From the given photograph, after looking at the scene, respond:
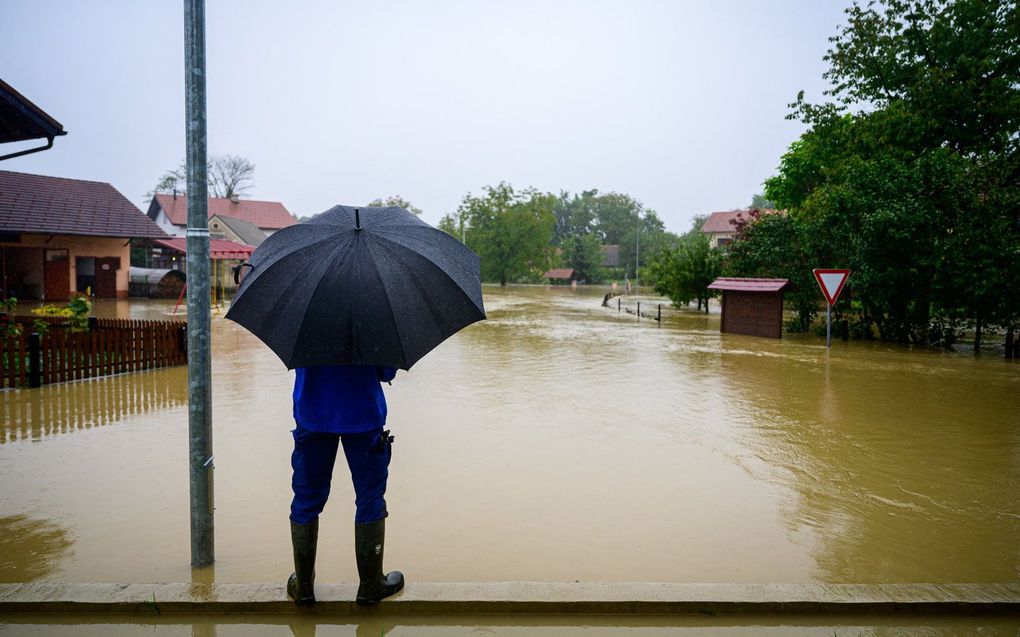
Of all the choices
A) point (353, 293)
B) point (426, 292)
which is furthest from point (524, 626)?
point (353, 293)

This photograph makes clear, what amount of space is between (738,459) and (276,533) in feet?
14.8

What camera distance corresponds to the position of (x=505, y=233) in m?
68.6

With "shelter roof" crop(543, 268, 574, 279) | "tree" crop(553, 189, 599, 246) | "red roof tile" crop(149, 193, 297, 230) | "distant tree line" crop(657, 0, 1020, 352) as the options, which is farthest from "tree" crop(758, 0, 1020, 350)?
"tree" crop(553, 189, 599, 246)

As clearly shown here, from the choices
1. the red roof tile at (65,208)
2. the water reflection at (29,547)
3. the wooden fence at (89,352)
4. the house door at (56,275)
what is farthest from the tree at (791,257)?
the house door at (56,275)

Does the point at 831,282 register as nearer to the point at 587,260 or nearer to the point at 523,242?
the point at 523,242

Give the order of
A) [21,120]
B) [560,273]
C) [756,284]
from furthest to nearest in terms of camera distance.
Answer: [560,273] → [756,284] → [21,120]

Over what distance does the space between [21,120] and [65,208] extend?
27.1m

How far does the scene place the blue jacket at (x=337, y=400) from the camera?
11.0ft

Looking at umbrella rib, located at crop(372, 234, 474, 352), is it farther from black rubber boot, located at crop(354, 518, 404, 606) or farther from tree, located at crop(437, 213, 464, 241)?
tree, located at crop(437, 213, 464, 241)

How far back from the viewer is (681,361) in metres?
13.9

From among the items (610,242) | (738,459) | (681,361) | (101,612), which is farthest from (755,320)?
(610,242)

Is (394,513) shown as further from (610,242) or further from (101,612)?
(610,242)

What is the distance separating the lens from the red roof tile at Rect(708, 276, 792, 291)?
60.9ft

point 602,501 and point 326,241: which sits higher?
point 326,241
